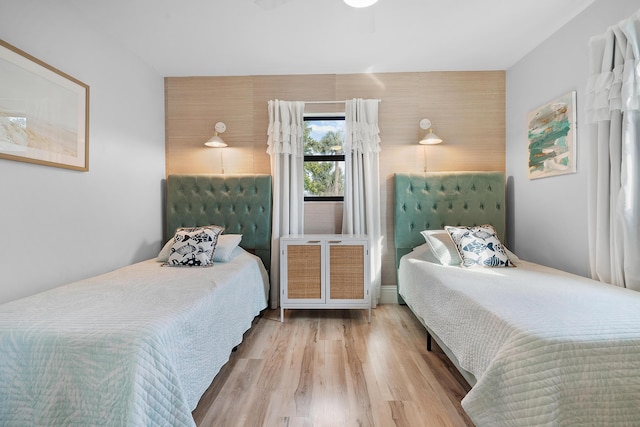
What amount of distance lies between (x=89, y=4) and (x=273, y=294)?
2.75m

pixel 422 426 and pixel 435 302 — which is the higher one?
pixel 435 302

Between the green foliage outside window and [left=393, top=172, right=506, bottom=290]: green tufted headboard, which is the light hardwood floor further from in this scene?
the green foliage outside window

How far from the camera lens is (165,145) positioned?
3.46 metres

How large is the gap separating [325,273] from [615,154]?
2194 mm

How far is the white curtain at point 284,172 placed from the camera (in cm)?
328

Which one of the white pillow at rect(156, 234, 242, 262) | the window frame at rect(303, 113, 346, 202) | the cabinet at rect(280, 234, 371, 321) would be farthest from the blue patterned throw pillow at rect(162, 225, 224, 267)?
the window frame at rect(303, 113, 346, 202)

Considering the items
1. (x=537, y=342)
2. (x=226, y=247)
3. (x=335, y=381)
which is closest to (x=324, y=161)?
(x=226, y=247)

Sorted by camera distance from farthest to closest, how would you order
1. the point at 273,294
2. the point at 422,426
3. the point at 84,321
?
1. the point at 273,294
2. the point at 422,426
3. the point at 84,321

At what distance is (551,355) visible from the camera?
1128 millimetres

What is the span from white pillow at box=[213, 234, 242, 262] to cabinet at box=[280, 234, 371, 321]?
427mm

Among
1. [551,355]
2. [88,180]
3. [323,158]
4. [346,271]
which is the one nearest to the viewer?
[551,355]

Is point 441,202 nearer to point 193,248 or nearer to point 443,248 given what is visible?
point 443,248

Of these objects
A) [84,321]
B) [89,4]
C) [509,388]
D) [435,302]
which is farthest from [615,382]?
[89,4]

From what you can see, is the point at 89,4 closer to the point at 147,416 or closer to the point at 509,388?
the point at 147,416
